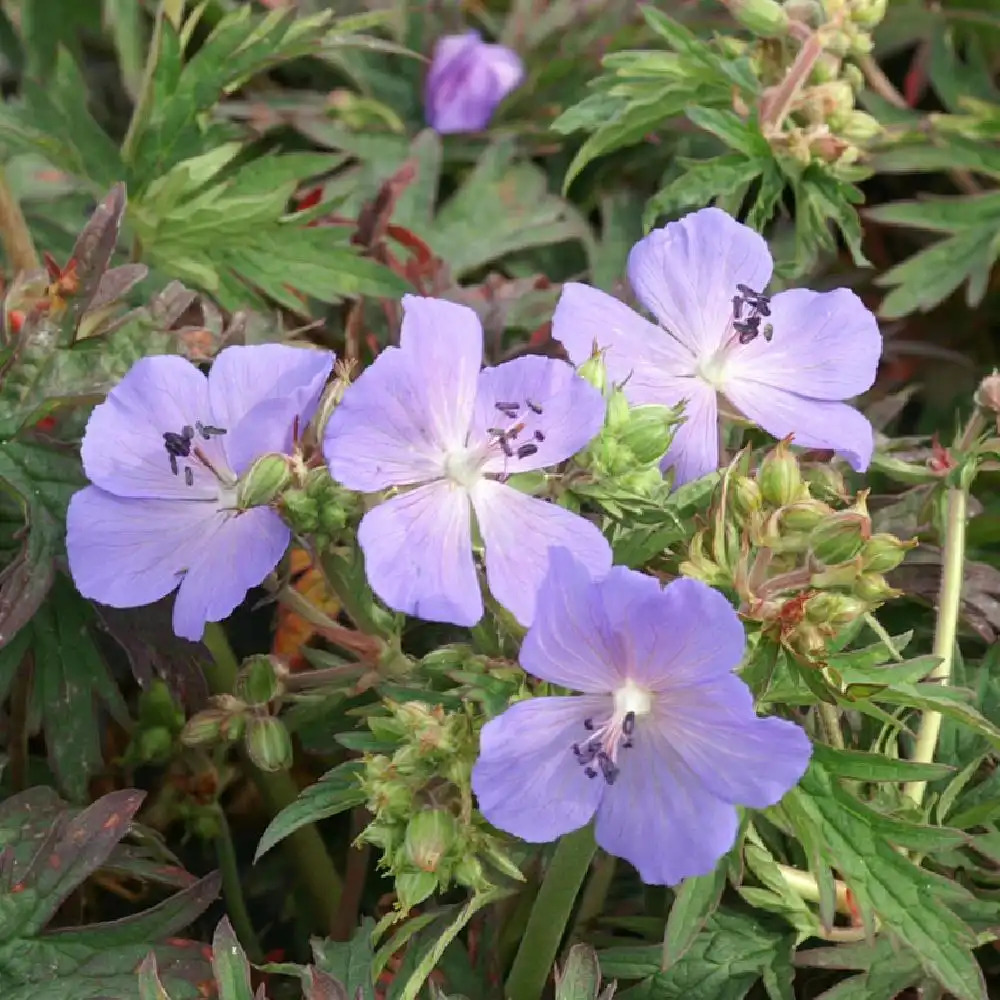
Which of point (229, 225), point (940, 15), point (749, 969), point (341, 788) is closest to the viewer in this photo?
point (341, 788)

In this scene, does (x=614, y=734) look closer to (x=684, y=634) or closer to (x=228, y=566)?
(x=684, y=634)

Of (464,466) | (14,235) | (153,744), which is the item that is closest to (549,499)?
(464,466)

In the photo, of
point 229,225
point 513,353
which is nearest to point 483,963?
point 513,353

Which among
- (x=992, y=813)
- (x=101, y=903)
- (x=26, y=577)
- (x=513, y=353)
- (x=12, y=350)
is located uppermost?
(x=12, y=350)

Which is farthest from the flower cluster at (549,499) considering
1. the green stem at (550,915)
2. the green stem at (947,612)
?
the green stem at (947,612)

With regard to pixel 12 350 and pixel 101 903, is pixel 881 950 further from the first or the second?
pixel 12 350

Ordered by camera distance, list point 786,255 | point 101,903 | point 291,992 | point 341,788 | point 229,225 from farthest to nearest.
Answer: point 786,255
point 229,225
point 101,903
point 291,992
point 341,788

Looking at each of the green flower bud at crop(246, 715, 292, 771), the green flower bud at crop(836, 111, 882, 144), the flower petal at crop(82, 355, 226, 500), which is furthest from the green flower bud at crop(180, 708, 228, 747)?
the green flower bud at crop(836, 111, 882, 144)
